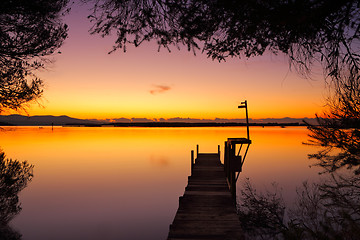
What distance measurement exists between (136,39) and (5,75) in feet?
21.3

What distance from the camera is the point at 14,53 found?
26.7 feet

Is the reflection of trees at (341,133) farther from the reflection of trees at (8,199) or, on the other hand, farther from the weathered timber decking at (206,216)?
the reflection of trees at (8,199)

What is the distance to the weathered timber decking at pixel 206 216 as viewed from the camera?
690 centimetres

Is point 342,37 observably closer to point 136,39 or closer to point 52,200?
point 136,39

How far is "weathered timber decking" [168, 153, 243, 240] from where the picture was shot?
690 cm

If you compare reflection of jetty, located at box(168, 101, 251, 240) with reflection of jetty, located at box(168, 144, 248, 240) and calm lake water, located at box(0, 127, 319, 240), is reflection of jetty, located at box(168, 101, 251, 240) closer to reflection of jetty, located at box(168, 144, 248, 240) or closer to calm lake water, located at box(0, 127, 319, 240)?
reflection of jetty, located at box(168, 144, 248, 240)

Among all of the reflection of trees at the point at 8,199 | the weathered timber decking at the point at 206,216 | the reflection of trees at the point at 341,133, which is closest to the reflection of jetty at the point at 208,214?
the weathered timber decking at the point at 206,216

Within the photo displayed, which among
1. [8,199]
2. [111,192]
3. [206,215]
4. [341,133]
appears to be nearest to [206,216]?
[206,215]

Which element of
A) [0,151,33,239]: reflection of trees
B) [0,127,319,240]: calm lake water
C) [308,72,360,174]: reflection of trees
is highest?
[308,72,360,174]: reflection of trees

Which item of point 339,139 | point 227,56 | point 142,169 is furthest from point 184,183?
point 227,56

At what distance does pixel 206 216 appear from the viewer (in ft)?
26.9

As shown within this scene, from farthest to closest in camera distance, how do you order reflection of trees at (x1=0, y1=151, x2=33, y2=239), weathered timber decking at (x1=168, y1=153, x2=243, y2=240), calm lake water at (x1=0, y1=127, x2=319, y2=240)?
calm lake water at (x1=0, y1=127, x2=319, y2=240), reflection of trees at (x1=0, y1=151, x2=33, y2=239), weathered timber decking at (x1=168, y1=153, x2=243, y2=240)

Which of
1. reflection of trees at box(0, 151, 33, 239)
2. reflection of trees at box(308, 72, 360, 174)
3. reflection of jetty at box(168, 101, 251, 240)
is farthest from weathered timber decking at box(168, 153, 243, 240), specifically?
reflection of trees at box(0, 151, 33, 239)

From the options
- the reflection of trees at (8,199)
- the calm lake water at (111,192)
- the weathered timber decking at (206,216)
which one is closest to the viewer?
the weathered timber decking at (206,216)
